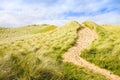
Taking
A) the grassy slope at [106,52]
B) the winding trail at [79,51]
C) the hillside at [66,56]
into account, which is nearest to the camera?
the hillside at [66,56]

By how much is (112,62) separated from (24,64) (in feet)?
39.4

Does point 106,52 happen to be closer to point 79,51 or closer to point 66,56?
point 79,51

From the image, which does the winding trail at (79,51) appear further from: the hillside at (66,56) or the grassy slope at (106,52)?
the grassy slope at (106,52)

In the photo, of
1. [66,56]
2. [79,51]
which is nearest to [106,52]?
[79,51]

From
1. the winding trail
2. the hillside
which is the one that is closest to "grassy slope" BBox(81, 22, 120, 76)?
the hillside

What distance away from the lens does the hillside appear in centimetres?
1628

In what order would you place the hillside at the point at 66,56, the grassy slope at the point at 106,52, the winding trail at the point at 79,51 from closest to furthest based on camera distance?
the hillside at the point at 66,56 → the winding trail at the point at 79,51 → the grassy slope at the point at 106,52

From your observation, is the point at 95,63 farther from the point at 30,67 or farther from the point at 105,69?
the point at 30,67

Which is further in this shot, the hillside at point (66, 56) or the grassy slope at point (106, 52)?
the grassy slope at point (106, 52)

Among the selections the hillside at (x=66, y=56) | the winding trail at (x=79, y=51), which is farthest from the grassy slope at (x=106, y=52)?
the winding trail at (x=79, y=51)

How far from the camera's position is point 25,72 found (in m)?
15.9

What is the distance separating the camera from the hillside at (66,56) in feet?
53.4

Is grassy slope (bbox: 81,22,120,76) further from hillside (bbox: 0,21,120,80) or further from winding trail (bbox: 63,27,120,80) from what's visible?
winding trail (bbox: 63,27,120,80)

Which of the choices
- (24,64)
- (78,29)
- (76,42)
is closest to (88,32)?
(78,29)
